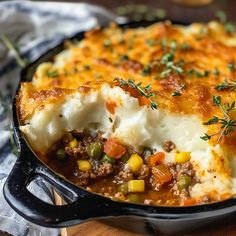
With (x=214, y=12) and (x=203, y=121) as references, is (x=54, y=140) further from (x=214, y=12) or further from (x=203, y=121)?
(x=214, y=12)

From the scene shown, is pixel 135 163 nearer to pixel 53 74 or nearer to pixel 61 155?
pixel 61 155

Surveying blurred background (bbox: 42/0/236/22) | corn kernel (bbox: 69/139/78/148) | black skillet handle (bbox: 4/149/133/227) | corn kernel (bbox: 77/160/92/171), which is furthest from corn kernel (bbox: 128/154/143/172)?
blurred background (bbox: 42/0/236/22)

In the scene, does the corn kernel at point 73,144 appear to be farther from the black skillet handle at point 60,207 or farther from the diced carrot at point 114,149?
the black skillet handle at point 60,207

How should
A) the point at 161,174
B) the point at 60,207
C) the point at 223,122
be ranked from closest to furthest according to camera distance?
the point at 60,207 → the point at 223,122 → the point at 161,174

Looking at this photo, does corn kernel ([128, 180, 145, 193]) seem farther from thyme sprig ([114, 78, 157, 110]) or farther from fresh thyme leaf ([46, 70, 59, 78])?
fresh thyme leaf ([46, 70, 59, 78])

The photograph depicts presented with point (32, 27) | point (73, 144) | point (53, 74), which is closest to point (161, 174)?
Result: point (73, 144)

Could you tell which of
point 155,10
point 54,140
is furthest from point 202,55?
point 155,10
